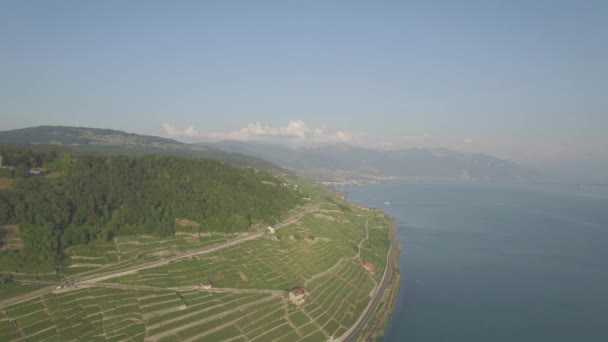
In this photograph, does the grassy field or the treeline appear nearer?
the treeline

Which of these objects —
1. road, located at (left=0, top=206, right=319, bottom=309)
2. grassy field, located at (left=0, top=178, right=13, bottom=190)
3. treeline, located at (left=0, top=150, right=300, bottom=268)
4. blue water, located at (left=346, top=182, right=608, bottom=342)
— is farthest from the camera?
grassy field, located at (left=0, top=178, right=13, bottom=190)

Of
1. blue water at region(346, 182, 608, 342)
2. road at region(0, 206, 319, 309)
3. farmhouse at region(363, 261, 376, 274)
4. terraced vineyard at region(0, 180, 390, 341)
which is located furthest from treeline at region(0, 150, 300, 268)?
blue water at region(346, 182, 608, 342)

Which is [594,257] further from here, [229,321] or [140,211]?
[140,211]

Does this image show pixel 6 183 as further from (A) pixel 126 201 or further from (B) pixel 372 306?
(B) pixel 372 306

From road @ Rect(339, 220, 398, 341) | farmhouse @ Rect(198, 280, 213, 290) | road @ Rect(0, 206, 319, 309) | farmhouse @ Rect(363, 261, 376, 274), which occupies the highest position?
road @ Rect(0, 206, 319, 309)

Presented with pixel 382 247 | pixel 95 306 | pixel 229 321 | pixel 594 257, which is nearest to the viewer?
pixel 95 306

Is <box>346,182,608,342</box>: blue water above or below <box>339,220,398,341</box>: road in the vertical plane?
below

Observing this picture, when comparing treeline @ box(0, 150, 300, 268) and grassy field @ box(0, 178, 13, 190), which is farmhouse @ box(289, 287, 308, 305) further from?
grassy field @ box(0, 178, 13, 190)

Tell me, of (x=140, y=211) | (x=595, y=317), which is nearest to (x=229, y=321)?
(x=140, y=211)
